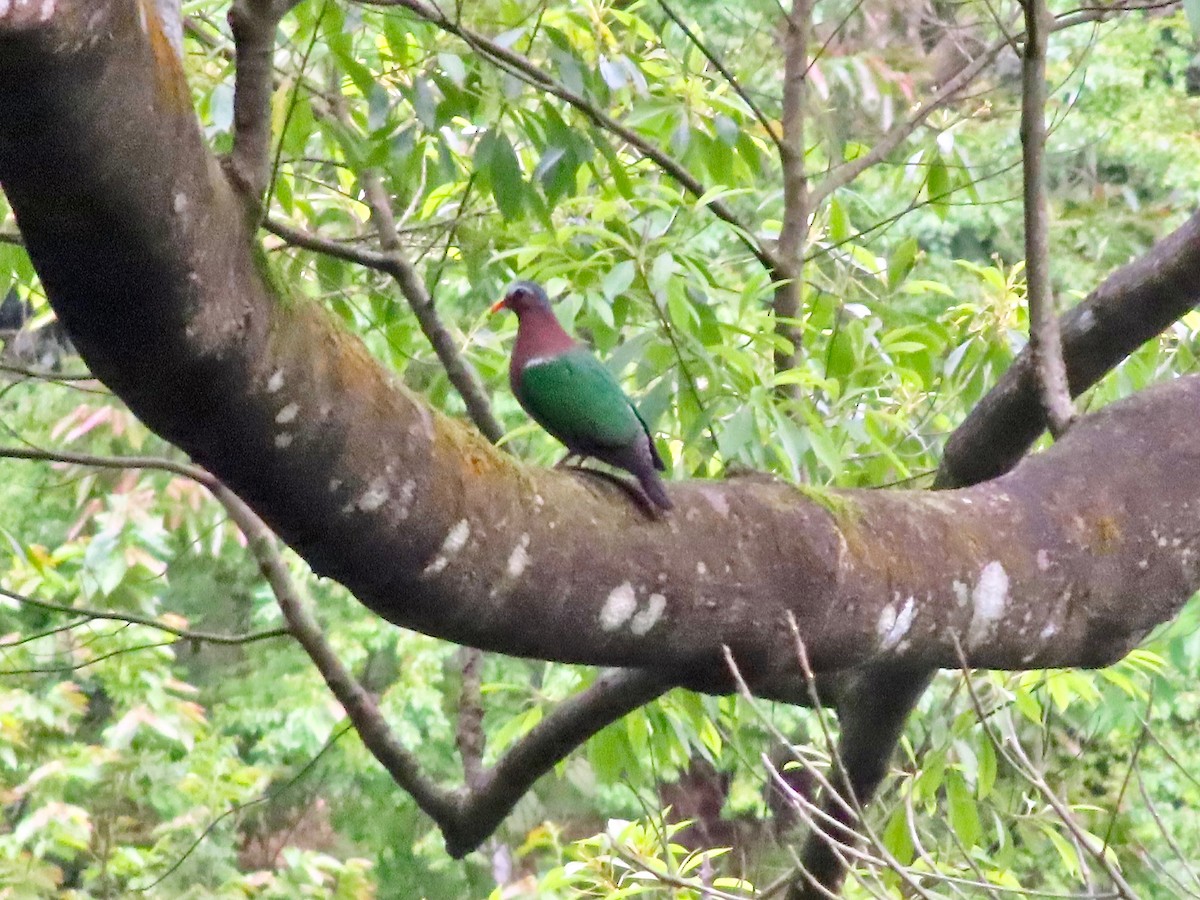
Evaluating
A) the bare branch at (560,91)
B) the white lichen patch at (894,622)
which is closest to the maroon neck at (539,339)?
the bare branch at (560,91)

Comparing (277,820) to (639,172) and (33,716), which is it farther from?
(639,172)

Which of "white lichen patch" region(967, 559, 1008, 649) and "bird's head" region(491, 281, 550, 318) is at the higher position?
"bird's head" region(491, 281, 550, 318)

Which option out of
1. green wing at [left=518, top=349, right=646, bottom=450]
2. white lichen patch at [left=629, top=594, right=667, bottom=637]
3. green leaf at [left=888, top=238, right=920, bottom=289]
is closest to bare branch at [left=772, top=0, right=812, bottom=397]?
green leaf at [left=888, top=238, right=920, bottom=289]

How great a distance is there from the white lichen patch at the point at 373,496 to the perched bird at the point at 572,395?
52 cm

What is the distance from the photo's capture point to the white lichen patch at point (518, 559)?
1.15 m

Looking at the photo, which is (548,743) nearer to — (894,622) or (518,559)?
(894,622)

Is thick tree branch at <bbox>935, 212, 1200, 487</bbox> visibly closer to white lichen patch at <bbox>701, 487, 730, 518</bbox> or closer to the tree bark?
the tree bark

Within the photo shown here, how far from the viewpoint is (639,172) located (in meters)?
2.95

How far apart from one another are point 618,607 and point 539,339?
0.93m

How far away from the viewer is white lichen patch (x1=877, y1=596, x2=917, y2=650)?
1.44m

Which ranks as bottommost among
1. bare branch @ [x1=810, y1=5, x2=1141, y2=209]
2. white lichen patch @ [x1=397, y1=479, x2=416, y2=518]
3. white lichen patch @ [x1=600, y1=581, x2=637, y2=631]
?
white lichen patch @ [x1=600, y1=581, x2=637, y2=631]

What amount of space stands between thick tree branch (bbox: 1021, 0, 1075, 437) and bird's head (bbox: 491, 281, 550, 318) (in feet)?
2.60

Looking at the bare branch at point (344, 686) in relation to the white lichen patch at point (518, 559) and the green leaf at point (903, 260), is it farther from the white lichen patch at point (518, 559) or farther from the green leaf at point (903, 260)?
the white lichen patch at point (518, 559)

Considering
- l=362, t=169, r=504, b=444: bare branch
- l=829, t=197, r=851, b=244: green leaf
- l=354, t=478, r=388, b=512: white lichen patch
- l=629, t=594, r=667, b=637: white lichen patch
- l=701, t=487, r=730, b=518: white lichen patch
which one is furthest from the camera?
l=829, t=197, r=851, b=244: green leaf
